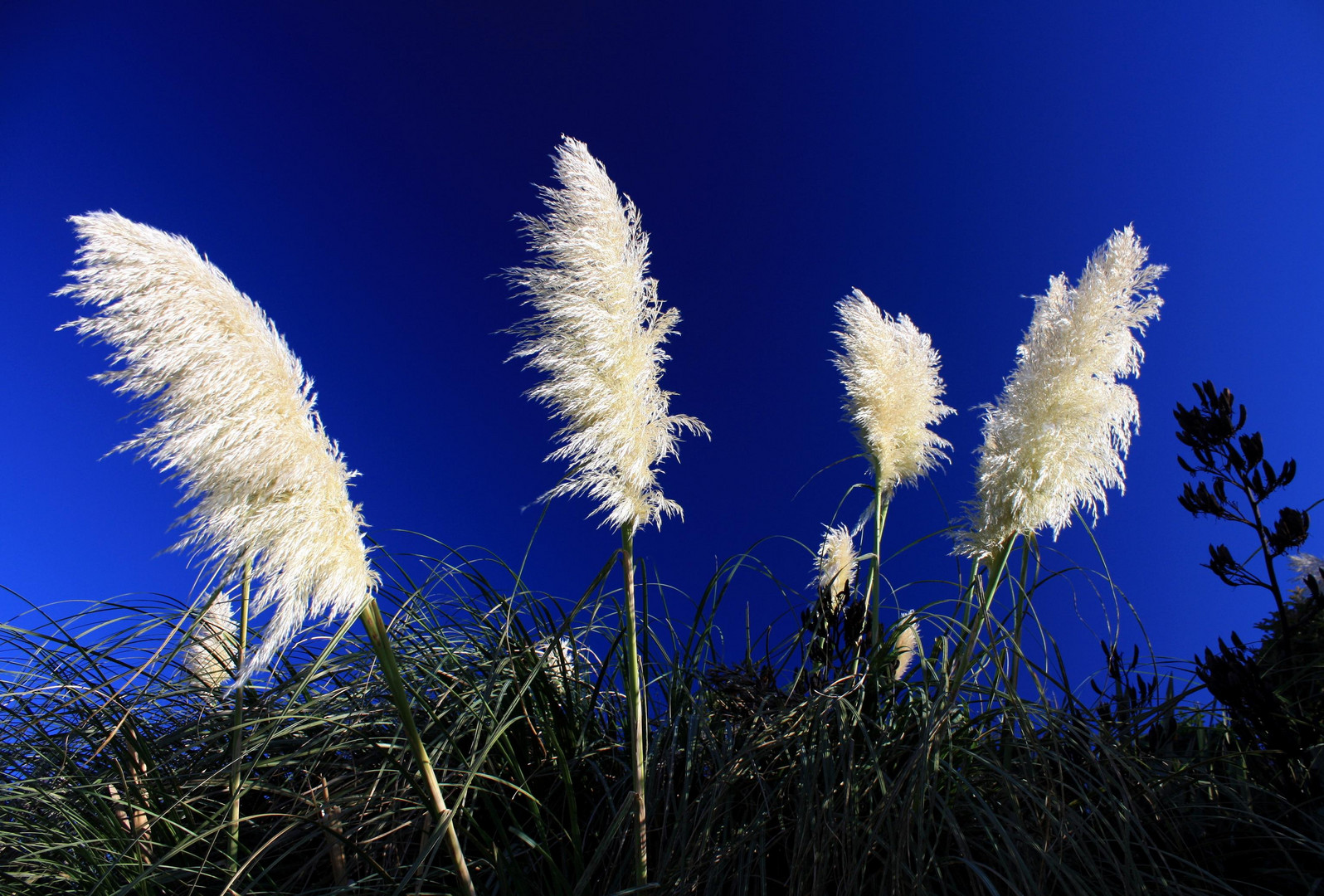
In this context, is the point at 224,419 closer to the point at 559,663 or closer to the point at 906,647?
the point at 559,663

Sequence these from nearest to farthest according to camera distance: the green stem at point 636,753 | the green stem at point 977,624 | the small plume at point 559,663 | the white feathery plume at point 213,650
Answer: the green stem at point 636,753
the green stem at point 977,624
the small plume at point 559,663
the white feathery plume at point 213,650

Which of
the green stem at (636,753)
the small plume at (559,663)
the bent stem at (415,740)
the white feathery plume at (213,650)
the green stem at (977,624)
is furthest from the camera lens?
the white feathery plume at (213,650)

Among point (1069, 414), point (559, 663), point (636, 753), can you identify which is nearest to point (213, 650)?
point (559, 663)

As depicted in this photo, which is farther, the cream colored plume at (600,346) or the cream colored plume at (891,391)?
the cream colored plume at (891,391)

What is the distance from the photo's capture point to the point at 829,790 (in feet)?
7.45

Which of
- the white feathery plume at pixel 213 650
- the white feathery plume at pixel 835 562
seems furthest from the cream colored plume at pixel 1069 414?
the white feathery plume at pixel 213 650

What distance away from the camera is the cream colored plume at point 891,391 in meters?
3.48

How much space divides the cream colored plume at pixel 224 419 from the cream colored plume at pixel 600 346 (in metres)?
0.77

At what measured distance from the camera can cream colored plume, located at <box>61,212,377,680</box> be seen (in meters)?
1.91

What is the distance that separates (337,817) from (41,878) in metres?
1.20

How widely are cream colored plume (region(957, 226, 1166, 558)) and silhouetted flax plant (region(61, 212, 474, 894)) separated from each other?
7.89 feet

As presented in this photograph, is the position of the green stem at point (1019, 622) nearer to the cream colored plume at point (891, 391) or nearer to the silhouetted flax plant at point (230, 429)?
the cream colored plume at point (891, 391)

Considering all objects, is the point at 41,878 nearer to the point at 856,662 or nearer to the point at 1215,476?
the point at 856,662

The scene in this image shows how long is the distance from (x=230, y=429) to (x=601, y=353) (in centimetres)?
114
